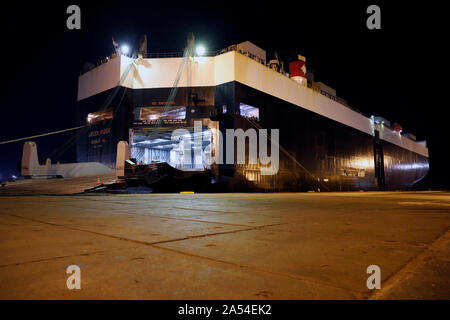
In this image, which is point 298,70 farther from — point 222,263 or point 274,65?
point 222,263

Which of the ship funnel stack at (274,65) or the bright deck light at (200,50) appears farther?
the ship funnel stack at (274,65)

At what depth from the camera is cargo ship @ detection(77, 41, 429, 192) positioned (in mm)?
23114

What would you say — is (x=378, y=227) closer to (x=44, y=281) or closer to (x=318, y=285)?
(x=318, y=285)

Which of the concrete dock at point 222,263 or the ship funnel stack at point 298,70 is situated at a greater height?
the ship funnel stack at point 298,70

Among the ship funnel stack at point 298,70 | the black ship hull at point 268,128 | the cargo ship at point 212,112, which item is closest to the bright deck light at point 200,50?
the cargo ship at point 212,112

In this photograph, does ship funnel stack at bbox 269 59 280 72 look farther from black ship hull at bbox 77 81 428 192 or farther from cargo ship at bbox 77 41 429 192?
black ship hull at bbox 77 81 428 192

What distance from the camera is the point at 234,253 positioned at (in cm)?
195

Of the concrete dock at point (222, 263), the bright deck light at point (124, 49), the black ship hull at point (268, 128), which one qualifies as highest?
the bright deck light at point (124, 49)

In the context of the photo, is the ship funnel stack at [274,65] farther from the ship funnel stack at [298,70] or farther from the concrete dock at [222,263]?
the concrete dock at [222,263]

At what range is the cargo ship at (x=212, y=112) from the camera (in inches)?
910

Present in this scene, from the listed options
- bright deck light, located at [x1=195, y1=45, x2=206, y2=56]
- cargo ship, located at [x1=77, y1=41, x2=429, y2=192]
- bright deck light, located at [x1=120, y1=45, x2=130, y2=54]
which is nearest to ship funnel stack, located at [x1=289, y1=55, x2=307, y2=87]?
cargo ship, located at [x1=77, y1=41, x2=429, y2=192]

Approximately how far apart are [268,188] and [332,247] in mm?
22016
